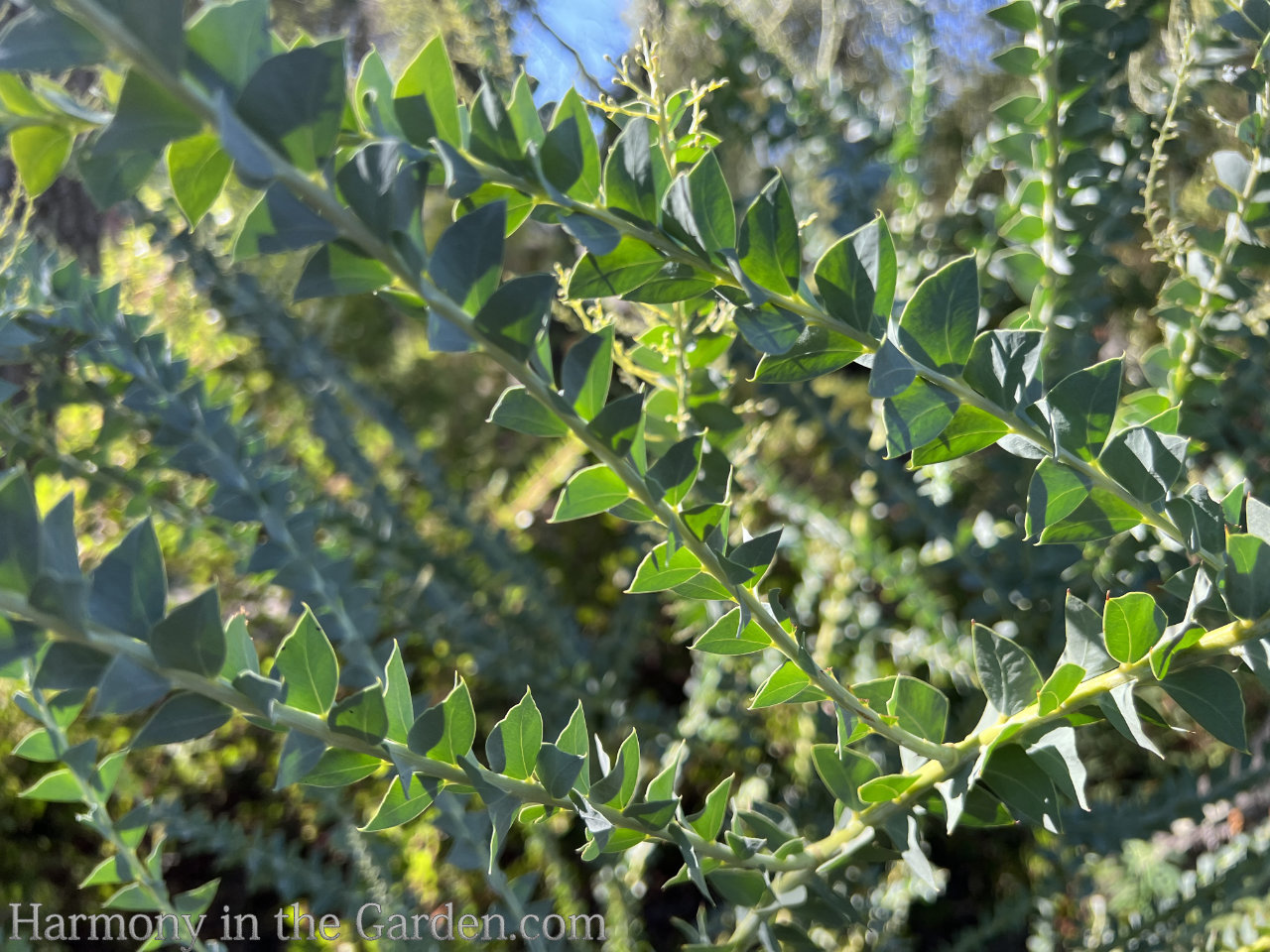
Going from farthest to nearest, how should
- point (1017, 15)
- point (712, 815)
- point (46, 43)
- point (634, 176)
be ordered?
point (1017, 15), point (712, 815), point (634, 176), point (46, 43)

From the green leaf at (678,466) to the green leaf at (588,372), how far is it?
0.05m

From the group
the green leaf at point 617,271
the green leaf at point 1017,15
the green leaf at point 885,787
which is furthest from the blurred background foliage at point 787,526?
the green leaf at point 885,787

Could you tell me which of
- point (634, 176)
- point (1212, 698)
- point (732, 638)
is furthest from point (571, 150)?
point (1212, 698)

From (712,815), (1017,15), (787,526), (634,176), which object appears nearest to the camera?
(634,176)

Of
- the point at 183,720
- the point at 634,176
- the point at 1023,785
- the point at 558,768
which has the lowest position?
the point at 1023,785

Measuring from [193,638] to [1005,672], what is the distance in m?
0.35

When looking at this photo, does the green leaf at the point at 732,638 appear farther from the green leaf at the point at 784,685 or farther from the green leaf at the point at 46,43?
the green leaf at the point at 46,43

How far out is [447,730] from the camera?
0.35 m

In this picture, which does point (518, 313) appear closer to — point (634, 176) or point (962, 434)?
point (634, 176)

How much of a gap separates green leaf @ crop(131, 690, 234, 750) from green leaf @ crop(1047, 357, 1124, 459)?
347 mm

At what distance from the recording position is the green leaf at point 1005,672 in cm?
38

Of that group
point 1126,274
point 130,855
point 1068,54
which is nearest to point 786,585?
point 1126,274

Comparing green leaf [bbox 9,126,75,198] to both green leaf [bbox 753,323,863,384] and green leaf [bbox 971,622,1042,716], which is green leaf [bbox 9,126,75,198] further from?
green leaf [bbox 971,622,1042,716]

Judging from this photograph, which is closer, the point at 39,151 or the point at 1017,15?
the point at 39,151
